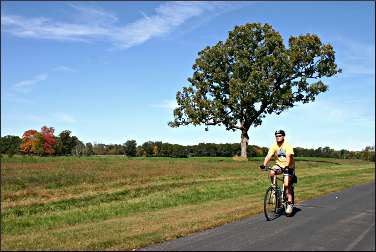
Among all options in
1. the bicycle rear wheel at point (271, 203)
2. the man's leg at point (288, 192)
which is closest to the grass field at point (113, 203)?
the bicycle rear wheel at point (271, 203)

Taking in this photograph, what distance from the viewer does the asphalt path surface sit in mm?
9266

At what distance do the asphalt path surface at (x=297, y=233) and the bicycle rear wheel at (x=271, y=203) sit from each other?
0.55ft

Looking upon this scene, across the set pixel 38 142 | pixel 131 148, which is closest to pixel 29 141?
pixel 38 142

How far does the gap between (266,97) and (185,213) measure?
118 ft

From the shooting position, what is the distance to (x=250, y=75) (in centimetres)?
4878

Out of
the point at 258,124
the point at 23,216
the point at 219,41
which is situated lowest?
the point at 23,216

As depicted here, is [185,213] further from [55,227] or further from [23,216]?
[23,216]

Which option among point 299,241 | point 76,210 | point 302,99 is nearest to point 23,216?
point 76,210

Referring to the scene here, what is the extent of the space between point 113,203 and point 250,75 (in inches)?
1252

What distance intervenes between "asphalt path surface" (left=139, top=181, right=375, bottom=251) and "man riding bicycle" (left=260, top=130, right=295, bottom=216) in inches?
26.8

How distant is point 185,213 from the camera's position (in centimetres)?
1477

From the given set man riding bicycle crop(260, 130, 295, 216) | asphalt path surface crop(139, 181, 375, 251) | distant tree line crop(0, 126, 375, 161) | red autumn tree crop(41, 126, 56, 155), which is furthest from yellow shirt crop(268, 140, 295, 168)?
red autumn tree crop(41, 126, 56, 155)

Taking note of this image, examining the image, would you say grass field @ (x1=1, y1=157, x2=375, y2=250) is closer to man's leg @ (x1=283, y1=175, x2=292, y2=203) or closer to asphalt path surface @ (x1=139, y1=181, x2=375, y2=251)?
asphalt path surface @ (x1=139, y1=181, x2=375, y2=251)

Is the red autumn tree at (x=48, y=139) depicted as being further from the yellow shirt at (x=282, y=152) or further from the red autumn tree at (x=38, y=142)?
the yellow shirt at (x=282, y=152)
